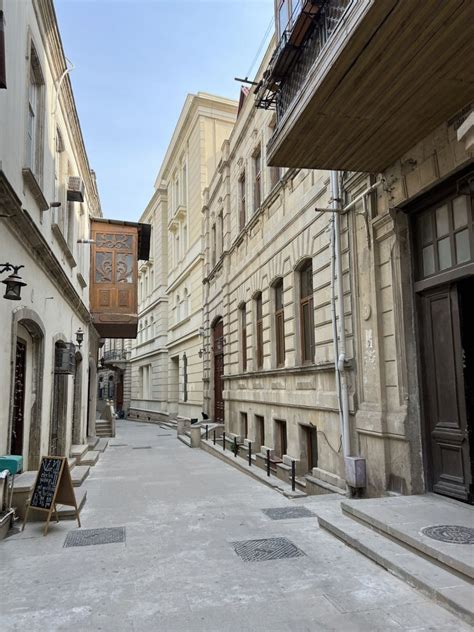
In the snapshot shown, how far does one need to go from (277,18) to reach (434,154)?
→ 3.67 m

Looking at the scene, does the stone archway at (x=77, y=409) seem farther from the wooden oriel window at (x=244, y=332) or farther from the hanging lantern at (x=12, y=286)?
the hanging lantern at (x=12, y=286)

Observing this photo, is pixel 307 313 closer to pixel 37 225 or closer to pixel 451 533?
pixel 37 225

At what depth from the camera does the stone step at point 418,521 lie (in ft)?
14.8

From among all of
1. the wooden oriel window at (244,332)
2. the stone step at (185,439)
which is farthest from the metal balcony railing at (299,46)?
the stone step at (185,439)

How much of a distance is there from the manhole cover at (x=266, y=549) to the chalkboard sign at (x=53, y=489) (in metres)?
2.45

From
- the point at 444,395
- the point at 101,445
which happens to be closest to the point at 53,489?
the point at 444,395

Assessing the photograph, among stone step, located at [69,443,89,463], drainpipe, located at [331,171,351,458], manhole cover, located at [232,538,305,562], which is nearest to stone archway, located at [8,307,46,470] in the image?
stone step, located at [69,443,89,463]

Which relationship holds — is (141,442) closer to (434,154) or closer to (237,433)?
(237,433)

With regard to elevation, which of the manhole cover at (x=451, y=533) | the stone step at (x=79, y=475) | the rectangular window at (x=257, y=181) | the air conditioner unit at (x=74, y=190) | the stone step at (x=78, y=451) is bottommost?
the stone step at (x=79, y=475)

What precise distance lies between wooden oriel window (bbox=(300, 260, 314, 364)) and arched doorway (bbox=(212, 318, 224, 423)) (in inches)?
360

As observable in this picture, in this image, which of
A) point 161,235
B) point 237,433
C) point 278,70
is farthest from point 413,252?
point 161,235

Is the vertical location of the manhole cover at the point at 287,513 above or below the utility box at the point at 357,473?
below

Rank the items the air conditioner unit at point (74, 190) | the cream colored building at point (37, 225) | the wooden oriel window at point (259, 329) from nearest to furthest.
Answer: the cream colored building at point (37, 225), the air conditioner unit at point (74, 190), the wooden oriel window at point (259, 329)

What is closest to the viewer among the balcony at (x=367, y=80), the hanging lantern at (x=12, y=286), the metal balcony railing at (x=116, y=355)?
the balcony at (x=367, y=80)
